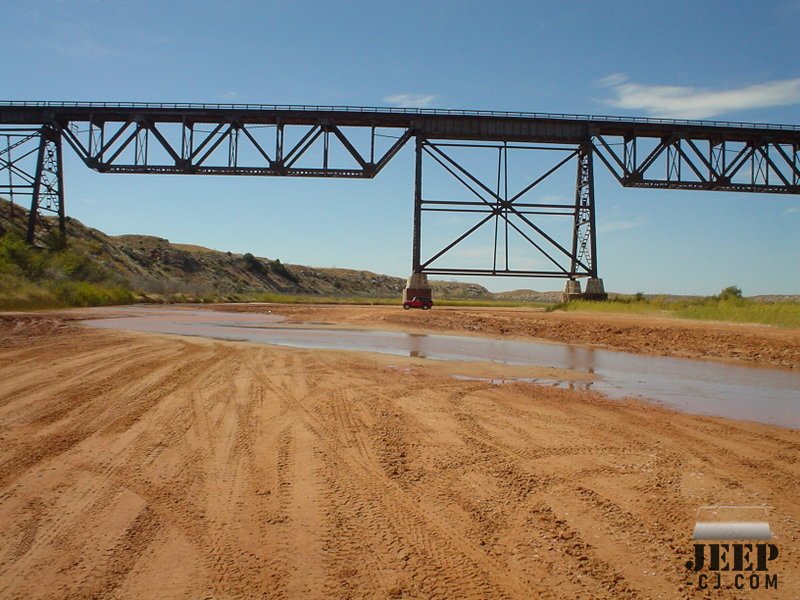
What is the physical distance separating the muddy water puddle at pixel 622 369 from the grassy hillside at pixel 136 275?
1946 cm

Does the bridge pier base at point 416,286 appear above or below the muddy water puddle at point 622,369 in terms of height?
above

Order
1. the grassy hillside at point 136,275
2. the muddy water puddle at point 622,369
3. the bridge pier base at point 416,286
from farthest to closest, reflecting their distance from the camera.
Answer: the bridge pier base at point 416,286 < the grassy hillside at point 136,275 < the muddy water puddle at point 622,369

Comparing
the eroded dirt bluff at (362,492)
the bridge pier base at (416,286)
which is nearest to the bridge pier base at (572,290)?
the bridge pier base at (416,286)

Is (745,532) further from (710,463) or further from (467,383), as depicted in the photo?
(467,383)

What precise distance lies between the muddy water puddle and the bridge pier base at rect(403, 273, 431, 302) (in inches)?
537

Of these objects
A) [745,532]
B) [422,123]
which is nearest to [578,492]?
[745,532]

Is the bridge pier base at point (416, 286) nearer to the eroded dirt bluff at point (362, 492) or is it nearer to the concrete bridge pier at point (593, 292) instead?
the concrete bridge pier at point (593, 292)

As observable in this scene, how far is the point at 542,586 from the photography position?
2891 millimetres

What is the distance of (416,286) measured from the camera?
3394 centimetres

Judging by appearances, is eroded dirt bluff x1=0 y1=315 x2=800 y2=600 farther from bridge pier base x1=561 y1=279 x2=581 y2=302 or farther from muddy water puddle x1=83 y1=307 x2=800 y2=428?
bridge pier base x1=561 y1=279 x2=581 y2=302

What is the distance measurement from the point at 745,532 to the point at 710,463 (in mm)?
1824

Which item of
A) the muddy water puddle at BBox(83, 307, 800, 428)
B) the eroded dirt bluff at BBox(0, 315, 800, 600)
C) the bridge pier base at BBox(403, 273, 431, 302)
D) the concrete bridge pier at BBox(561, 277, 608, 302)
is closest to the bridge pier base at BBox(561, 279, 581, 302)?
the concrete bridge pier at BBox(561, 277, 608, 302)

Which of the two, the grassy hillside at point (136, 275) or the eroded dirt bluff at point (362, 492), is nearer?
the eroded dirt bluff at point (362, 492)

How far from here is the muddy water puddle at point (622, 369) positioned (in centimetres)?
806
